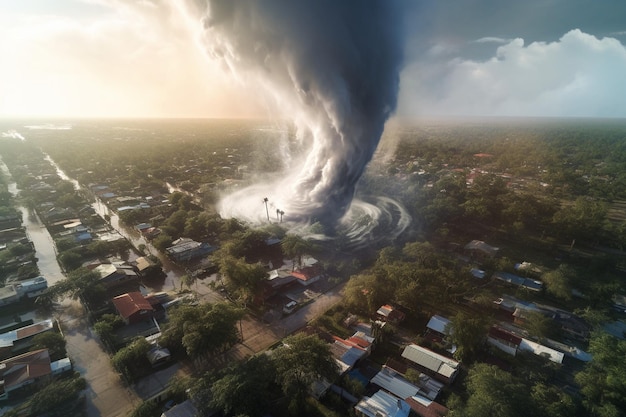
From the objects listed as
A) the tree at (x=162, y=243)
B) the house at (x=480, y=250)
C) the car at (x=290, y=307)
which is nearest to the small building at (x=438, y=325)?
the car at (x=290, y=307)

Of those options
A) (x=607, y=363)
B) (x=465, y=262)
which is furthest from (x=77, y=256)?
(x=607, y=363)

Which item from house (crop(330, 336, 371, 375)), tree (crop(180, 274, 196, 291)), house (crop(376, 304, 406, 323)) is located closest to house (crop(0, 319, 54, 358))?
tree (crop(180, 274, 196, 291))

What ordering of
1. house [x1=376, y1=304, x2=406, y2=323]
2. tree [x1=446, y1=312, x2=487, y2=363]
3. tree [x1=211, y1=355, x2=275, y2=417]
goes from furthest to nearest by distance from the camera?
1. house [x1=376, y1=304, x2=406, y2=323]
2. tree [x1=446, y1=312, x2=487, y2=363]
3. tree [x1=211, y1=355, x2=275, y2=417]

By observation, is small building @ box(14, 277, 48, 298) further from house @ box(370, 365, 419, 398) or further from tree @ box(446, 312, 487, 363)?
tree @ box(446, 312, 487, 363)

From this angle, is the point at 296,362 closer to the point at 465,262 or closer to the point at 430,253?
the point at 430,253

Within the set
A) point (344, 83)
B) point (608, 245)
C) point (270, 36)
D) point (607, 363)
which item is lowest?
point (608, 245)

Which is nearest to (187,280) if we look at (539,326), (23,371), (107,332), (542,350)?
(107,332)
